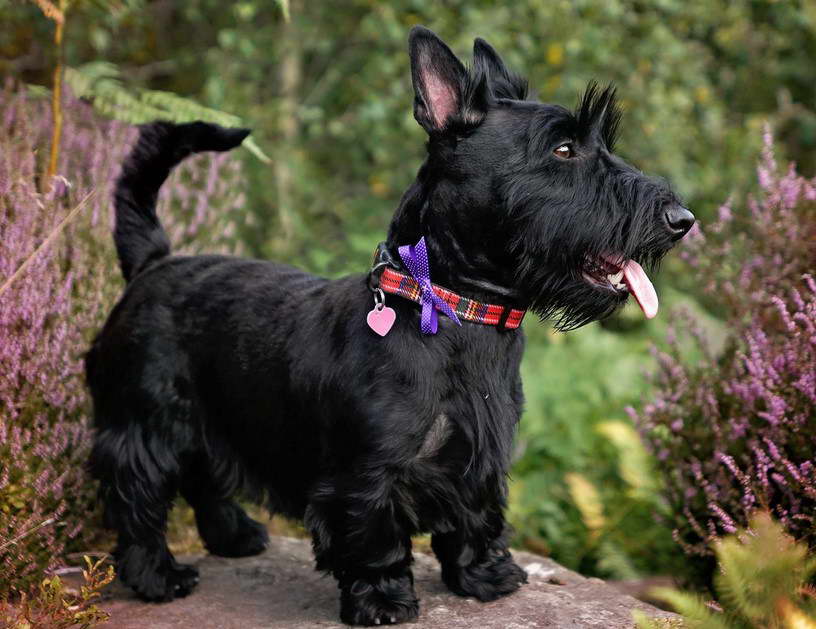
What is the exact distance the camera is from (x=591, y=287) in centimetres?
275

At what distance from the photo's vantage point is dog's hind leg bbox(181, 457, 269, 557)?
11.6 feet

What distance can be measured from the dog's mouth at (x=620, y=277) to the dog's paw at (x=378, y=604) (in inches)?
41.8

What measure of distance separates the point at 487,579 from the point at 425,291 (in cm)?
98

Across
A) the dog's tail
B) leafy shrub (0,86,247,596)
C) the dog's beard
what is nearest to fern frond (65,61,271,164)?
leafy shrub (0,86,247,596)

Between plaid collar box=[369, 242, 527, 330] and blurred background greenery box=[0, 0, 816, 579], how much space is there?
1.84 meters

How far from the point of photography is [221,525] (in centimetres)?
356

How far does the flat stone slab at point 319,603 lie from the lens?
9.27 feet

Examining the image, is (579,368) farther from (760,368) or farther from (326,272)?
(760,368)

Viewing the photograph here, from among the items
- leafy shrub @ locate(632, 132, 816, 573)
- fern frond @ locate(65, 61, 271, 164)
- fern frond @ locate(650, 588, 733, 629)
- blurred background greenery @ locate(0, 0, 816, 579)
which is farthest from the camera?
blurred background greenery @ locate(0, 0, 816, 579)

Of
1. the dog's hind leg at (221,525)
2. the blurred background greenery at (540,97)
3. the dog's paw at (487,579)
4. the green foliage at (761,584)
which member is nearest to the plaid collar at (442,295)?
the dog's paw at (487,579)

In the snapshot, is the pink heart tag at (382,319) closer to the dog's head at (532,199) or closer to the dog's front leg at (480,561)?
the dog's head at (532,199)

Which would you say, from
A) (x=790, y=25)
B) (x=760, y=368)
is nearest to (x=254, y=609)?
(x=760, y=368)

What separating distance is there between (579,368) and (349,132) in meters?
2.30

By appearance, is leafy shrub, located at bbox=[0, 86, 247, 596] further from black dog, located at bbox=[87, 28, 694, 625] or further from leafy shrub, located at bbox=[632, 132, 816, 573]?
leafy shrub, located at bbox=[632, 132, 816, 573]
